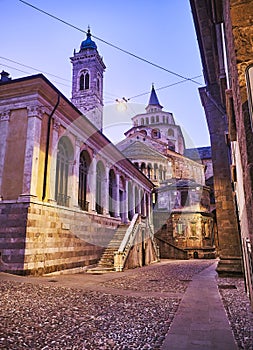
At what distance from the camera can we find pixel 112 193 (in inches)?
770

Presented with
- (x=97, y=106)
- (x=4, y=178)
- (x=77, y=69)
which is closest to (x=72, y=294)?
(x=4, y=178)

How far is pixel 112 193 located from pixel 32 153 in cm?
947

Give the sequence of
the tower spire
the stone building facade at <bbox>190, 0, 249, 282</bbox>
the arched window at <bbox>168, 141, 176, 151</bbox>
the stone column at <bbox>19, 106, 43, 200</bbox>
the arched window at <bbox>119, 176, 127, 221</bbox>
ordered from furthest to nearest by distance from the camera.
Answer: the tower spire → the arched window at <bbox>168, 141, 176, 151</bbox> → the arched window at <bbox>119, 176, 127, 221</bbox> → the stone column at <bbox>19, 106, 43, 200</bbox> → the stone building facade at <bbox>190, 0, 249, 282</bbox>

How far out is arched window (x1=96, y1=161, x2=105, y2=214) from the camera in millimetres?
17312

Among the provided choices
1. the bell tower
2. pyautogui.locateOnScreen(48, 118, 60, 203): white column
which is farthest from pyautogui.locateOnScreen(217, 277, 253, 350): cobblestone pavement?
the bell tower

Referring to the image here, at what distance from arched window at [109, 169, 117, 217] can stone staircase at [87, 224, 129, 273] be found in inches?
47.3

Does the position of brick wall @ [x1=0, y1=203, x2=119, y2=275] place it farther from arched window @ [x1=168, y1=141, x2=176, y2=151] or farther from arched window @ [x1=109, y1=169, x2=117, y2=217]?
arched window @ [x1=168, y1=141, x2=176, y2=151]

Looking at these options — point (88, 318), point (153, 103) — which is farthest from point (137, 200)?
point (153, 103)

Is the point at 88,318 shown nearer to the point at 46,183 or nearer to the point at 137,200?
the point at 46,183

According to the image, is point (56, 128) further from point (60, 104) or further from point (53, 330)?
point (53, 330)

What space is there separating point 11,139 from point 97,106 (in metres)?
31.5

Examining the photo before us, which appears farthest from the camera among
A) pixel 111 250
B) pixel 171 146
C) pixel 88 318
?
pixel 171 146

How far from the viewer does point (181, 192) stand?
31.0 m

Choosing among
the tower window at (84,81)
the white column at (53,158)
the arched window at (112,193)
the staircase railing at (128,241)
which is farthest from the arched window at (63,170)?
the tower window at (84,81)
